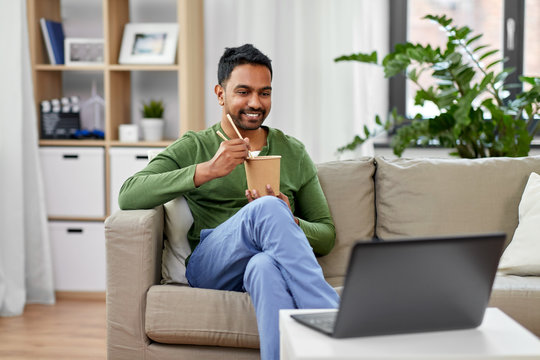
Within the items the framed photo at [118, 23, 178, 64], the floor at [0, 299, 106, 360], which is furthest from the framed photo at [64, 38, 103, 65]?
the floor at [0, 299, 106, 360]

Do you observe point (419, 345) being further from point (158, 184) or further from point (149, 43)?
point (149, 43)

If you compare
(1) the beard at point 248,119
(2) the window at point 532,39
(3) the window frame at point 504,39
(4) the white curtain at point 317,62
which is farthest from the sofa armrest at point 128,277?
(2) the window at point 532,39

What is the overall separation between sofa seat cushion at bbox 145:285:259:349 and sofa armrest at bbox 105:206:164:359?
0.12 feet

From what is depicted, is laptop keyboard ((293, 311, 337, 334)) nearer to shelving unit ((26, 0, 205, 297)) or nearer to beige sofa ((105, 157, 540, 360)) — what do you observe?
beige sofa ((105, 157, 540, 360))

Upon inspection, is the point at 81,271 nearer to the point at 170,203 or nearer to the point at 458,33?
the point at 170,203

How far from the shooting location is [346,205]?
8.21ft

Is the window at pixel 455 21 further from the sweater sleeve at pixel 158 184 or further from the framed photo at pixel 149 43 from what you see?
the sweater sleeve at pixel 158 184

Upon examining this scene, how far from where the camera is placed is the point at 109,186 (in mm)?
3604

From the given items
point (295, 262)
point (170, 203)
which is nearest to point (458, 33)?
point (170, 203)

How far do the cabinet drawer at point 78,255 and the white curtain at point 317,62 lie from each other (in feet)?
3.42

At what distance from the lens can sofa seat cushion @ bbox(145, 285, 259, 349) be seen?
6.78 ft

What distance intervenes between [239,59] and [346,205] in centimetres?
61

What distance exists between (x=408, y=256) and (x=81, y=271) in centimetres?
275

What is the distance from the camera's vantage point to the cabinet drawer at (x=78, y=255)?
3641mm
